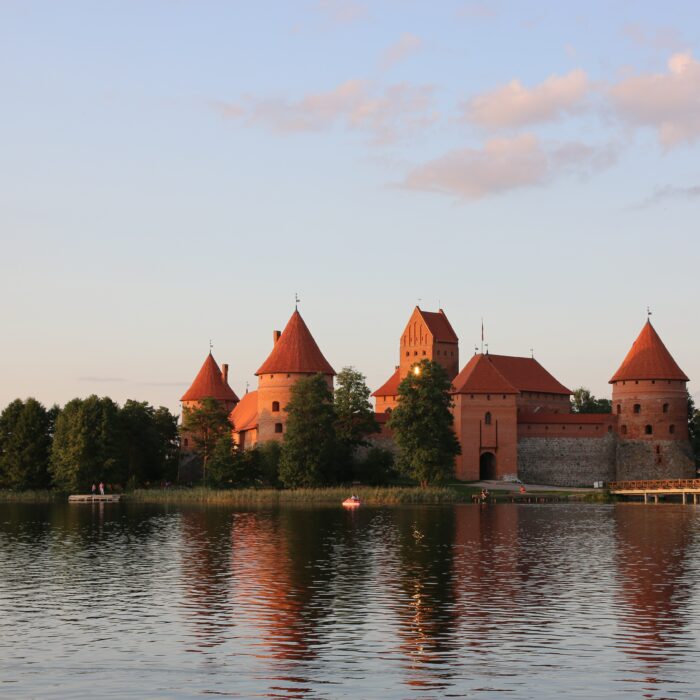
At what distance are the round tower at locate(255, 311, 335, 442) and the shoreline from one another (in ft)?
27.2

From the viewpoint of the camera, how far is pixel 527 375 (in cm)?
7919

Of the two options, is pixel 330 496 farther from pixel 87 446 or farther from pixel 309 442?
pixel 87 446

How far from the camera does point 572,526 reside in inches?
1620

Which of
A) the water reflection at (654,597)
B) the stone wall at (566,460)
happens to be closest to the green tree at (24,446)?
the stone wall at (566,460)

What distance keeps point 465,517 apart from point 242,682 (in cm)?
3157

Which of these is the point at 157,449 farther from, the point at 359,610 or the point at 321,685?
the point at 321,685

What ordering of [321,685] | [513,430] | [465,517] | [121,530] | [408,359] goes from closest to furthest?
[321,685] < [121,530] < [465,517] < [513,430] < [408,359]

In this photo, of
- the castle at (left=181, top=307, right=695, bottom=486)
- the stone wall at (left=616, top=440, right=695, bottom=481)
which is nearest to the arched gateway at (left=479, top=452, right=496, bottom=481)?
the castle at (left=181, top=307, right=695, bottom=486)

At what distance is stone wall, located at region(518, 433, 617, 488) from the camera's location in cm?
7031

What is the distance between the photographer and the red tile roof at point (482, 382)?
6919 cm

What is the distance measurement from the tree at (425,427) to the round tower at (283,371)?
11.4 meters

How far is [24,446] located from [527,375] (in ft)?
109

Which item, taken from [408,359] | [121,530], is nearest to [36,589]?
[121,530]

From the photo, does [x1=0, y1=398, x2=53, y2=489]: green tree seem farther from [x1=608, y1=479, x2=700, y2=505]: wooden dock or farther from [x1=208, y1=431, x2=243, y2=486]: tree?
[x1=608, y1=479, x2=700, y2=505]: wooden dock
